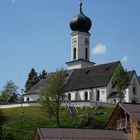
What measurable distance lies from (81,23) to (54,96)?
182 feet

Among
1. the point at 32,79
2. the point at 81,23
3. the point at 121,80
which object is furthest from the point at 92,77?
the point at 32,79

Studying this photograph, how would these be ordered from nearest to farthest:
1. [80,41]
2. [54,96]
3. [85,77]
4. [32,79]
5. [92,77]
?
1. [54,96]
2. [92,77]
3. [85,77]
4. [80,41]
5. [32,79]

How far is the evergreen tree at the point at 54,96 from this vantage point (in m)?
85.6

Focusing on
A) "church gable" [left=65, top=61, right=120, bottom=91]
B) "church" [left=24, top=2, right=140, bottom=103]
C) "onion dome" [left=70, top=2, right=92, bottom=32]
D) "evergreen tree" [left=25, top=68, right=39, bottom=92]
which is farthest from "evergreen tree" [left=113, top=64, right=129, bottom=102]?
"evergreen tree" [left=25, top=68, right=39, bottom=92]

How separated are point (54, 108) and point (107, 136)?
40151 millimetres

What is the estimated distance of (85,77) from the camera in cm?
12688

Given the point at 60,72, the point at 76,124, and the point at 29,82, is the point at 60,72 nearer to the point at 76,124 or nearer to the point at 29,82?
the point at 76,124

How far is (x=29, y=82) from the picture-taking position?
160250mm

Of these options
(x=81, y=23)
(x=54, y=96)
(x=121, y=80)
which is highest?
(x=81, y=23)

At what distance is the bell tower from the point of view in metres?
141

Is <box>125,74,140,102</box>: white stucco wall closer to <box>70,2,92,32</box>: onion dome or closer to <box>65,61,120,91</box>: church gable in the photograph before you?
<box>65,61,120,91</box>: church gable

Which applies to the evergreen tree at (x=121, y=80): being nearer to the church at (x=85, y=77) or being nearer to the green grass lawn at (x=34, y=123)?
the green grass lawn at (x=34, y=123)

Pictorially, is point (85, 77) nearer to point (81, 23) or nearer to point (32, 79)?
point (81, 23)

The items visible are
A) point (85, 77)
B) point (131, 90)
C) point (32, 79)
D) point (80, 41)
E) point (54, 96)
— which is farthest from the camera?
point (32, 79)
